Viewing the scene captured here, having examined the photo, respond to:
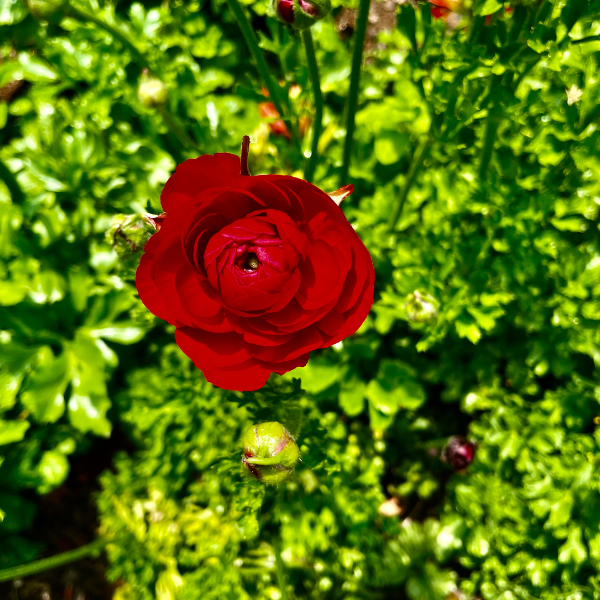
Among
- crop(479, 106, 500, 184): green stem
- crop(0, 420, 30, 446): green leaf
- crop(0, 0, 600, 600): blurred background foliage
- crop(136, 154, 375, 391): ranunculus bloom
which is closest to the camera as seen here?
crop(136, 154, 375, 391): ranunculus bloom

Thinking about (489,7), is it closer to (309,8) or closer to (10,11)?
(309,8)

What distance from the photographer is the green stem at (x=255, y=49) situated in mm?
1069

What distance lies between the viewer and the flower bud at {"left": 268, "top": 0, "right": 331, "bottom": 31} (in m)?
0.95

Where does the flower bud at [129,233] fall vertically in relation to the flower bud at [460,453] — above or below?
above

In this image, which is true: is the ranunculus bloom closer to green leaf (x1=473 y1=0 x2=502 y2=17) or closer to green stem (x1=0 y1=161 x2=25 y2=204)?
green leaf (x1=473 y1=0 x2=502 y2=17)

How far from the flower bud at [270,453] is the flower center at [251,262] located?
320 mm

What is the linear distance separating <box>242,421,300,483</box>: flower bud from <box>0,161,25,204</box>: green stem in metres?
1.23

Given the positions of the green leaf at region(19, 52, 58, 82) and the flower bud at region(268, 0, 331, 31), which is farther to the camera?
the green leaf at region(19, 52, 58, 82)

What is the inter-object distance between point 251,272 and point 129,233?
0.43 m

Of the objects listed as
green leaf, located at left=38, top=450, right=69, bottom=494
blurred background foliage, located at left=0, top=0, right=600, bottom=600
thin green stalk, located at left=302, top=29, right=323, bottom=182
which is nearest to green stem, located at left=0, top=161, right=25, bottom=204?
blurred background foliage, located at left=0, top=0, right=600, bottom=600

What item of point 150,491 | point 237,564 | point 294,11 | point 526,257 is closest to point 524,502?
point 526,257

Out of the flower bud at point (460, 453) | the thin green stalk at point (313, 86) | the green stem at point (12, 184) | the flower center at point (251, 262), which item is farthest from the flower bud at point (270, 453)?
the green stem at point (12, 184)

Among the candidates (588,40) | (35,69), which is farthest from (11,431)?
(588,40)

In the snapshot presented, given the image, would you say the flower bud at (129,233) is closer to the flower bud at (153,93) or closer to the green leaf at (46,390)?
the flower bud at (153,93)
